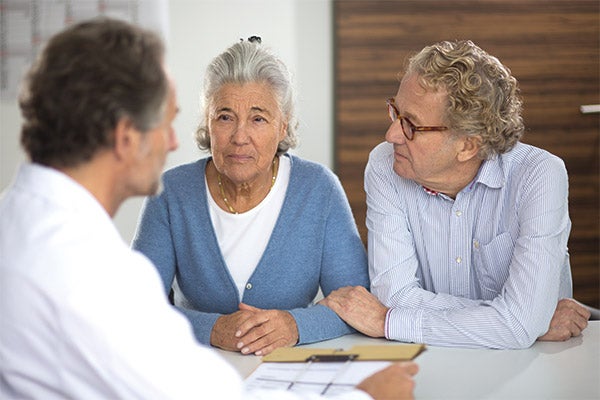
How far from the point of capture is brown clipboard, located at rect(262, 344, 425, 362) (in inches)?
61.0

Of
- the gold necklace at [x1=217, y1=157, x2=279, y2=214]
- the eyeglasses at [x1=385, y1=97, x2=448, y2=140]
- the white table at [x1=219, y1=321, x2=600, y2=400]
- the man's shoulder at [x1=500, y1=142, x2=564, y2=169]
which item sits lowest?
the white table at [x1=219, y1=321, x2=600, y2=400]

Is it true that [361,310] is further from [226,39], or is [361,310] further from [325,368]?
[226,39]

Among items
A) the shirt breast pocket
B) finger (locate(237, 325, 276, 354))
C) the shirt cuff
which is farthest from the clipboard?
the shirt breast pocket

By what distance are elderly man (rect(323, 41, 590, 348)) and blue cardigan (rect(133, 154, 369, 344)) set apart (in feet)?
0.30

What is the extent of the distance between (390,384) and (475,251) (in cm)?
83

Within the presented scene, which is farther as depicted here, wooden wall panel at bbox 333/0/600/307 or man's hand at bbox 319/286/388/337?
wooden wall panel at bbox 333/0/600/307

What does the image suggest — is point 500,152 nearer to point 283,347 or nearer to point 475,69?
point 475,69

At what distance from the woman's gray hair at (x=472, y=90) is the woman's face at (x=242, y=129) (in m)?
0.38

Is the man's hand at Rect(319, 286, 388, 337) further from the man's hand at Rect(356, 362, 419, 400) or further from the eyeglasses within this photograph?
the man's hand at Rect(356, 362, 419, 400)

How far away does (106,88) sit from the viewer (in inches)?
47.1

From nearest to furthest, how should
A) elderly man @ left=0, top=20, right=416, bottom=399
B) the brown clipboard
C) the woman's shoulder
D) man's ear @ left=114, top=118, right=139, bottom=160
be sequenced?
elderly man @ left=0, top=20, right=416, bottom=399
man's ear @ left=114, top=118, right=139, bottom=160
the brown clipboard
the woman's shoulder

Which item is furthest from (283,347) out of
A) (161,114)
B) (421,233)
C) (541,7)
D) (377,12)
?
(541,7)

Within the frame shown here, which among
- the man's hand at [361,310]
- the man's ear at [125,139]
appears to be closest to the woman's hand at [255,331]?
the man's hand at [361,310]

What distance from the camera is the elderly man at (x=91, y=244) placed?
1.10m
